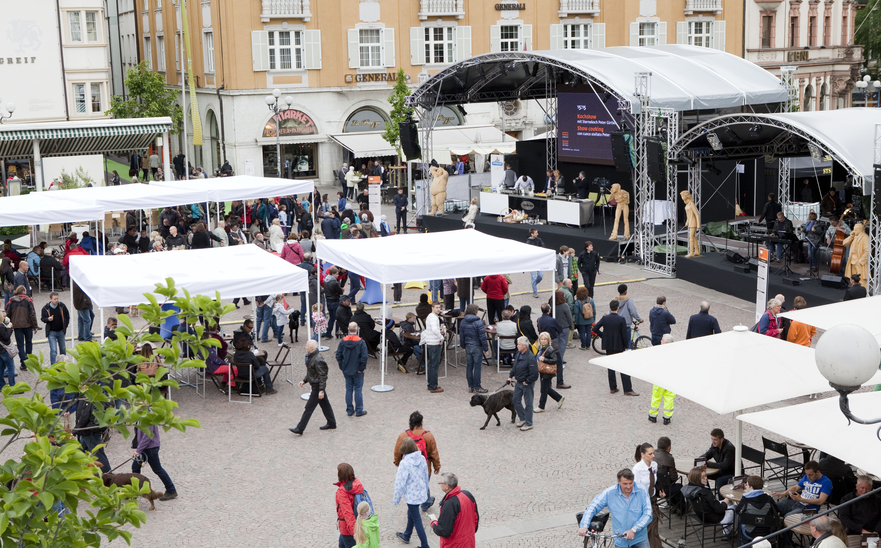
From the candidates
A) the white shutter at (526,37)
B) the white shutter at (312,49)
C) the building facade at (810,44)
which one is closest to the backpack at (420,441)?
the white shutter at (312,49)

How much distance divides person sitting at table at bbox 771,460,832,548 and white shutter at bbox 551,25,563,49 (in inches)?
1469

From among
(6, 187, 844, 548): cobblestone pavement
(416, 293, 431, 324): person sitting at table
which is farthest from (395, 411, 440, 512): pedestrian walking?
(416, 293, 431, 324): person sitting at table

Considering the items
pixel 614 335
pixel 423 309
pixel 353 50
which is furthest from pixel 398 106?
pixel 614 335

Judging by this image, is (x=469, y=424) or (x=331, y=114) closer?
(x=469, y=424)

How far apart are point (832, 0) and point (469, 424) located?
51.8 m

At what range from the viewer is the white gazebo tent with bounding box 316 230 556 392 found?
1450 cm

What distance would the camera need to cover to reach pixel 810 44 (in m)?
54.9

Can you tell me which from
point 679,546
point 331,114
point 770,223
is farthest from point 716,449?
point 331,114

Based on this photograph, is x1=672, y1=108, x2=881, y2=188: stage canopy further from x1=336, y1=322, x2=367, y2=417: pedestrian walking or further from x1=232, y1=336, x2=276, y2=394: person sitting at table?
x1=232, y1=336, x2=276, y2=394: person sitting at table

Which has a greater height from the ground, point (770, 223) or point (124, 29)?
point (124, 29)

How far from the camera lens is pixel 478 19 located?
4312cm

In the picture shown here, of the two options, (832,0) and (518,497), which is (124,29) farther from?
(518,497)

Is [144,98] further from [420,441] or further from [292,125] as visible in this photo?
[420,441]

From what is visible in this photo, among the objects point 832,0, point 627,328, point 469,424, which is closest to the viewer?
point 469,424
